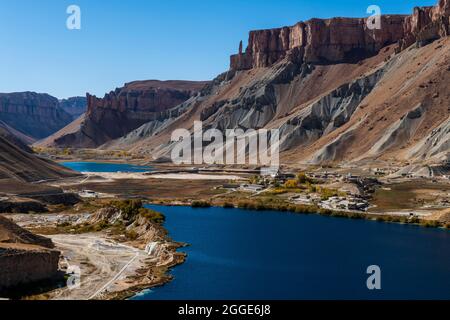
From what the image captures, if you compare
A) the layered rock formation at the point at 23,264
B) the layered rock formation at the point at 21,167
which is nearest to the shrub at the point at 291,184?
the layered rock formation at the point at 21,167

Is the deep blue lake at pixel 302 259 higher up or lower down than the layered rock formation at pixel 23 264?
lower down

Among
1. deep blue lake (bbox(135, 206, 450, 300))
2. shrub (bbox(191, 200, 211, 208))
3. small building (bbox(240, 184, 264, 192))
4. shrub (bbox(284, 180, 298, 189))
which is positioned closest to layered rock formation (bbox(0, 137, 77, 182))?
shrub (bbox(191, 200, 211, 208))

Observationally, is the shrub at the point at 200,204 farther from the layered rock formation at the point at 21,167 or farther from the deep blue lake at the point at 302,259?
the layered rock formation at the point at 21,167

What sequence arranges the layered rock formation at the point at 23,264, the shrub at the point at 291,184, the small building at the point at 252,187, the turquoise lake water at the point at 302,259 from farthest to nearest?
1. the small building at the point at 252,187
2. the shrub at the point at 291,184
3. the turquoise lake water at the point at 302,259
4. the layered rock formation at the point at 23,264

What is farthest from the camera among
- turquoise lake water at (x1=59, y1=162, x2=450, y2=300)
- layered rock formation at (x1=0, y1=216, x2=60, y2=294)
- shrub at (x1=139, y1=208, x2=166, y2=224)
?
shrub at (x1=139, y1=208, x2=166, y2=224)

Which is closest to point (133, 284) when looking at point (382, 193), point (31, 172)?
point (382, 193)

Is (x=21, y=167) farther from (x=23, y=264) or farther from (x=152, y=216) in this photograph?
(x=23, y=264)

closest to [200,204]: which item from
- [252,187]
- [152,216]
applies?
[152,216]

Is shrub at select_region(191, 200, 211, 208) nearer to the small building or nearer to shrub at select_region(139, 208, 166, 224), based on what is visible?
the small building
